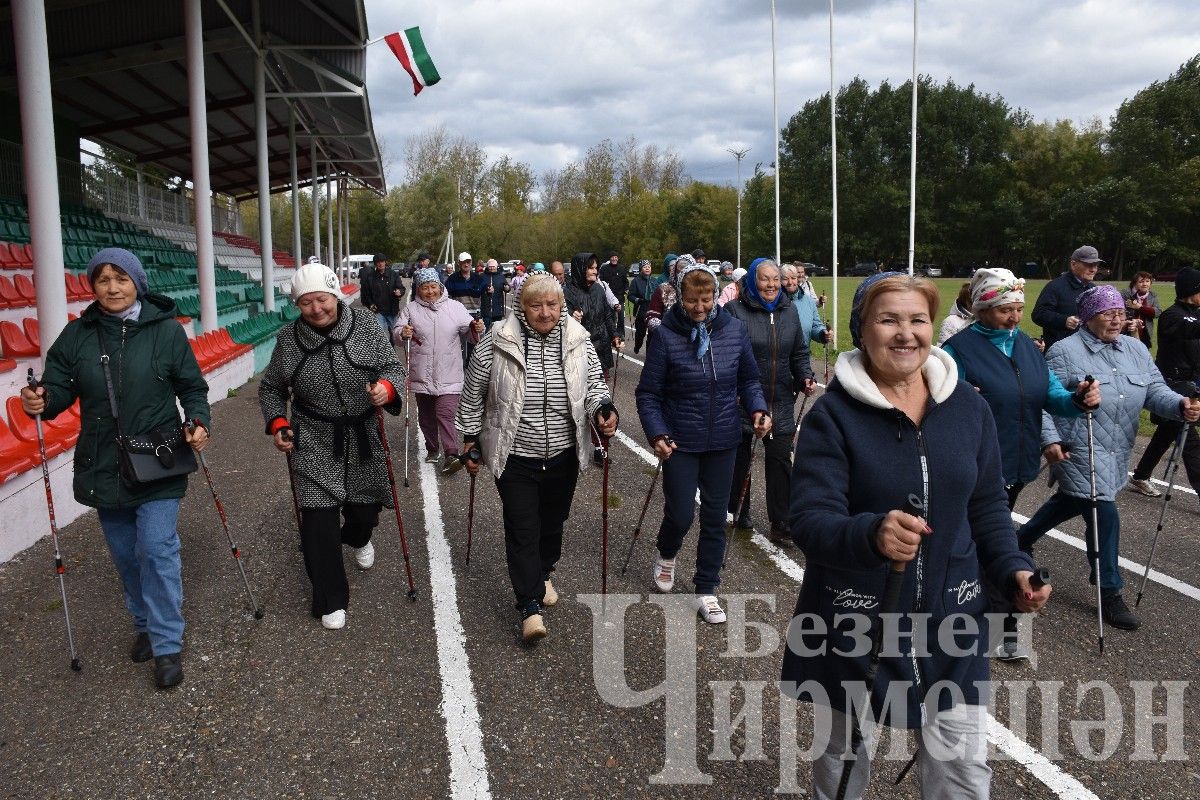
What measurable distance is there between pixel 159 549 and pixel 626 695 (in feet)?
7.68

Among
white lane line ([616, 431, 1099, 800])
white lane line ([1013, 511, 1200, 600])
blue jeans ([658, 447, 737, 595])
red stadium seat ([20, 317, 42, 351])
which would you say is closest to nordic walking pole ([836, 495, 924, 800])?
white lane line ([616, 431, 1099, 800])

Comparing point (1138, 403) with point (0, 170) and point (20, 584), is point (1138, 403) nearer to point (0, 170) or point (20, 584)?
point (20, 584)

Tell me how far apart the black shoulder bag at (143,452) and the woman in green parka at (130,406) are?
20 millimetres

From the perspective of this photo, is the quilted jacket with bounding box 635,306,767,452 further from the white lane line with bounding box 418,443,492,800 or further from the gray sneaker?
the gray sneaker

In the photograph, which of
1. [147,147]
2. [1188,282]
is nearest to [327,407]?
[1188,282]

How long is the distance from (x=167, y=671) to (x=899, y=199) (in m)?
74.0

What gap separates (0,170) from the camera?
50.7 feet

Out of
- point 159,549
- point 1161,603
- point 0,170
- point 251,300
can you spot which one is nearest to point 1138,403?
point 1161,603

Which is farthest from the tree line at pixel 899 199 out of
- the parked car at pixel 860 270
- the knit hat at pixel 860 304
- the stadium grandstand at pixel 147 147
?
the knit hat at pixel 860 304

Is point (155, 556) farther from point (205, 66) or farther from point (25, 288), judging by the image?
point (205, 66)

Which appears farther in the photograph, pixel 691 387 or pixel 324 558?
pixel 691 387

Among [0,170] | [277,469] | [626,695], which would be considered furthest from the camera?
[0,170]

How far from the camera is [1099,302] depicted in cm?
Result: 483

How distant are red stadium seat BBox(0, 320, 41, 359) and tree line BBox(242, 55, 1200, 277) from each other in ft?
203
